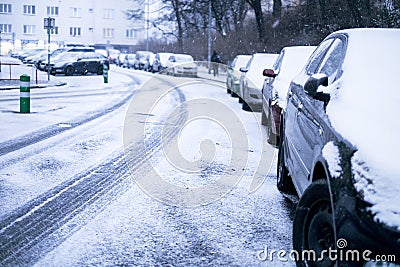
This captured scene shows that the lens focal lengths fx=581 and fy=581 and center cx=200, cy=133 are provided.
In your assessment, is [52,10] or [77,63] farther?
[52,10]

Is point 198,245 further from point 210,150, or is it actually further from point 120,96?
point 120,96

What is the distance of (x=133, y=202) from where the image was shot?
6316 mm

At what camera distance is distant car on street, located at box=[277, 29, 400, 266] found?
10.0 feet

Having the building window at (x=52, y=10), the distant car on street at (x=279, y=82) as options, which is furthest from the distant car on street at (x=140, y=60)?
the distant car on street at (x=279, y=82)

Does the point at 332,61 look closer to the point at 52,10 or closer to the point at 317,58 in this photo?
the point at 317,58

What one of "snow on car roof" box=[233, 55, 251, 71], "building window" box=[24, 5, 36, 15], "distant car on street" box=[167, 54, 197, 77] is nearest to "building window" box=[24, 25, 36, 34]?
"building window" box=[24, 5, 36, 15]

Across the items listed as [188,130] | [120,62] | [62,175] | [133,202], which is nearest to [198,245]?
[133,202]

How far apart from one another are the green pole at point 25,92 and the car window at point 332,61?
9.44 meters

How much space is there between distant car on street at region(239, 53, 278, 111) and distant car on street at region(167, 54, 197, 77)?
2187 cm

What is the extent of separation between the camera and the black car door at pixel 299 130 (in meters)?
4.79

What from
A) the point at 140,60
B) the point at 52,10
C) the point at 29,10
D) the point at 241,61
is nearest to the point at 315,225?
the point at 241,61

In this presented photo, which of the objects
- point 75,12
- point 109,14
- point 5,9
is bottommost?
point 5,9

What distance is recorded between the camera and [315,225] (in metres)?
3.80

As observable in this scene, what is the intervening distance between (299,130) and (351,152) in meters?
1.87
